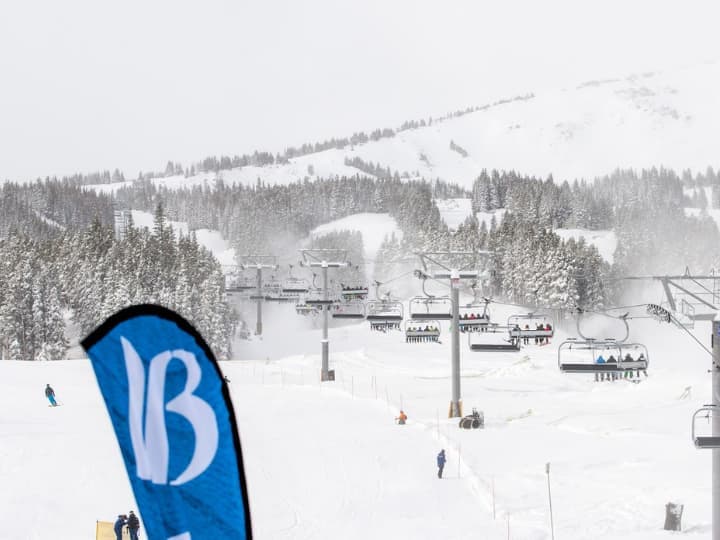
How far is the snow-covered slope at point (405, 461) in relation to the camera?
61.2ft

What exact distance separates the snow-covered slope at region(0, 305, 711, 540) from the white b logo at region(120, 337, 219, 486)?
581 inches

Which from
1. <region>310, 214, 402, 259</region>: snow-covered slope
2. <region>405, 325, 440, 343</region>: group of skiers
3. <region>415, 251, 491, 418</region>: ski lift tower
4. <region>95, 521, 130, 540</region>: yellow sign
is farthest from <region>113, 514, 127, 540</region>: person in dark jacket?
<region>310, 214, 402, 259</region>: snow-covered slope

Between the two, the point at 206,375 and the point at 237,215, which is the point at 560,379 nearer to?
the point at 206,375

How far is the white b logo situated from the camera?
3598 mm

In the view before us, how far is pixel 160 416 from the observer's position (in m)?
3.67

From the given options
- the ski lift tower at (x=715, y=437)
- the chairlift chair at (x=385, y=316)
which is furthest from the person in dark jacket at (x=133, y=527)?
the chairlift chair at (x=385, y=316)

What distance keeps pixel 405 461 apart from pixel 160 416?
878 inches

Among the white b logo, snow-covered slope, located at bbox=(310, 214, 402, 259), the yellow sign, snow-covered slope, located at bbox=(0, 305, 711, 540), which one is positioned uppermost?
snow-covered slope, located at bbox=(310, 214, 402, 259)

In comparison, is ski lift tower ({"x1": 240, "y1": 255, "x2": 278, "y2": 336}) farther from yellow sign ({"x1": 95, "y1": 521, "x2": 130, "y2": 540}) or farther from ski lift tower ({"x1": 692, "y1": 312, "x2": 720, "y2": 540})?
ski lift tower ({"x1": 692, "y1": 312, "x2": 720, "y2": 540})

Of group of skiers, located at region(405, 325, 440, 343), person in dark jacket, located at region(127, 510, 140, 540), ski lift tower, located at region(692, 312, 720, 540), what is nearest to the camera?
ski lift tower, located at region(692, 312, 720, 540)

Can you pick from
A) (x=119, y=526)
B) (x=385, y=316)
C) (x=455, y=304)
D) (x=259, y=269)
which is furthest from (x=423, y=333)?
(x=119, y=526)

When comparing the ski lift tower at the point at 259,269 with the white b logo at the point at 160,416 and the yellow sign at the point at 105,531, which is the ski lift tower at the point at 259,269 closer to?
the yellow sign at the point at 105,531

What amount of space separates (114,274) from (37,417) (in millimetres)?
42526

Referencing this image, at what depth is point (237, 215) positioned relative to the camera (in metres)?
162
